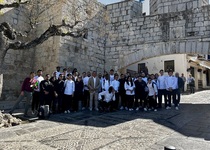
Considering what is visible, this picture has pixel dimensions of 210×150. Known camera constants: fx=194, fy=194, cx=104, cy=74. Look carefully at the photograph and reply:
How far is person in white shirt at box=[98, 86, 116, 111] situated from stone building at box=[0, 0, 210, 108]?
10.1ft

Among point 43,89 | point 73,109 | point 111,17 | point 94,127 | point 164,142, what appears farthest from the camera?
point 111,17

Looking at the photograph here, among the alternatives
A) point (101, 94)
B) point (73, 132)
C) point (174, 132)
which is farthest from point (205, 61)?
point (73, 132)

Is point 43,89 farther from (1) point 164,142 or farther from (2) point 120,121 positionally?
(1) point 164,142

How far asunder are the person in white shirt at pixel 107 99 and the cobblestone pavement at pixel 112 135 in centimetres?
149

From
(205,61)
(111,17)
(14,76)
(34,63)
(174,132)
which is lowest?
(174,132)

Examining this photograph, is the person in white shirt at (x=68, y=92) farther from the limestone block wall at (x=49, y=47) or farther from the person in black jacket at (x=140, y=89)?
the limestone block wall at (x=49, y=47)

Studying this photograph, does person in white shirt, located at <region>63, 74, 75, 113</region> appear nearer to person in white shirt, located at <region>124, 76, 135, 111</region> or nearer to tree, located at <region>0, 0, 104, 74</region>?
tree, located at <region>0, 0, 104, 74</region>

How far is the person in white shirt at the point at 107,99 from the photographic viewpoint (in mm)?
6902

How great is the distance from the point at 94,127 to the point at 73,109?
8.23ft

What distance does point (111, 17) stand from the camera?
11180 mm

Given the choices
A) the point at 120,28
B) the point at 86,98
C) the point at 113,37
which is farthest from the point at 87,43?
the point at 86,98

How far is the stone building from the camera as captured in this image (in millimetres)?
8961

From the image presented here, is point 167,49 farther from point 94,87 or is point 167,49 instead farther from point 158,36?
point 94,87

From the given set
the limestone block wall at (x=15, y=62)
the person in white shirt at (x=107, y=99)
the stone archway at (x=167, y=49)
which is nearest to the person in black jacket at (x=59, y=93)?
the person in white shirt at (x=107, y=99)
